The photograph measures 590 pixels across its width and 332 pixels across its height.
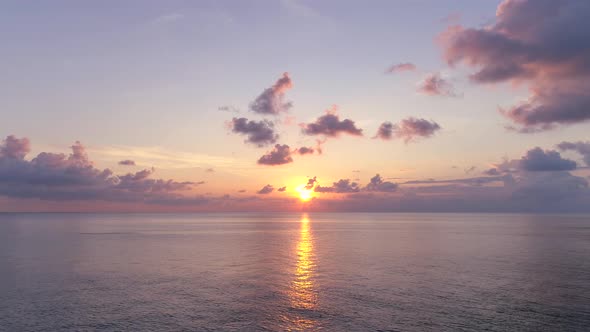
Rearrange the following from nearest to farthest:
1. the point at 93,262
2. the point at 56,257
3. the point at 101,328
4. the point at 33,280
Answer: the point at 101,328, the point at 33,280, the point at 93,262, the point at 56,257

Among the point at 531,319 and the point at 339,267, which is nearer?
the point at 531,319

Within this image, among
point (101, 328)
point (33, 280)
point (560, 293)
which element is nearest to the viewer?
point (101, 328)

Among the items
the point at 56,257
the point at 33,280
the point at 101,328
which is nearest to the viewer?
the point at 101,328

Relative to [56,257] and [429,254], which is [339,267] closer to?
[429,254]

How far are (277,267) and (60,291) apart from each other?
34.0 m

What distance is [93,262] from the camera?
254ft

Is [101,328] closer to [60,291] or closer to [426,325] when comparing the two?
[60,291]

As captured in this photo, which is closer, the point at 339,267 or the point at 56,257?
the point at 339,267

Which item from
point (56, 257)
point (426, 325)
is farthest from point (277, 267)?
point (56, 257)

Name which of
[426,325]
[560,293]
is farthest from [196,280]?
[560,293]

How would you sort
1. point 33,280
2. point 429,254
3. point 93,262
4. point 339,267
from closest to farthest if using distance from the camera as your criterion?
point 33,280
point 339,267
point 93,262
point 429,254

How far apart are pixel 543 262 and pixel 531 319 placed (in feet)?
145

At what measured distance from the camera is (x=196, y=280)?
59.0 m

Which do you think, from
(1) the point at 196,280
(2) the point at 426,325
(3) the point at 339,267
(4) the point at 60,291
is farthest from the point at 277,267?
(2) the point at 426,325
